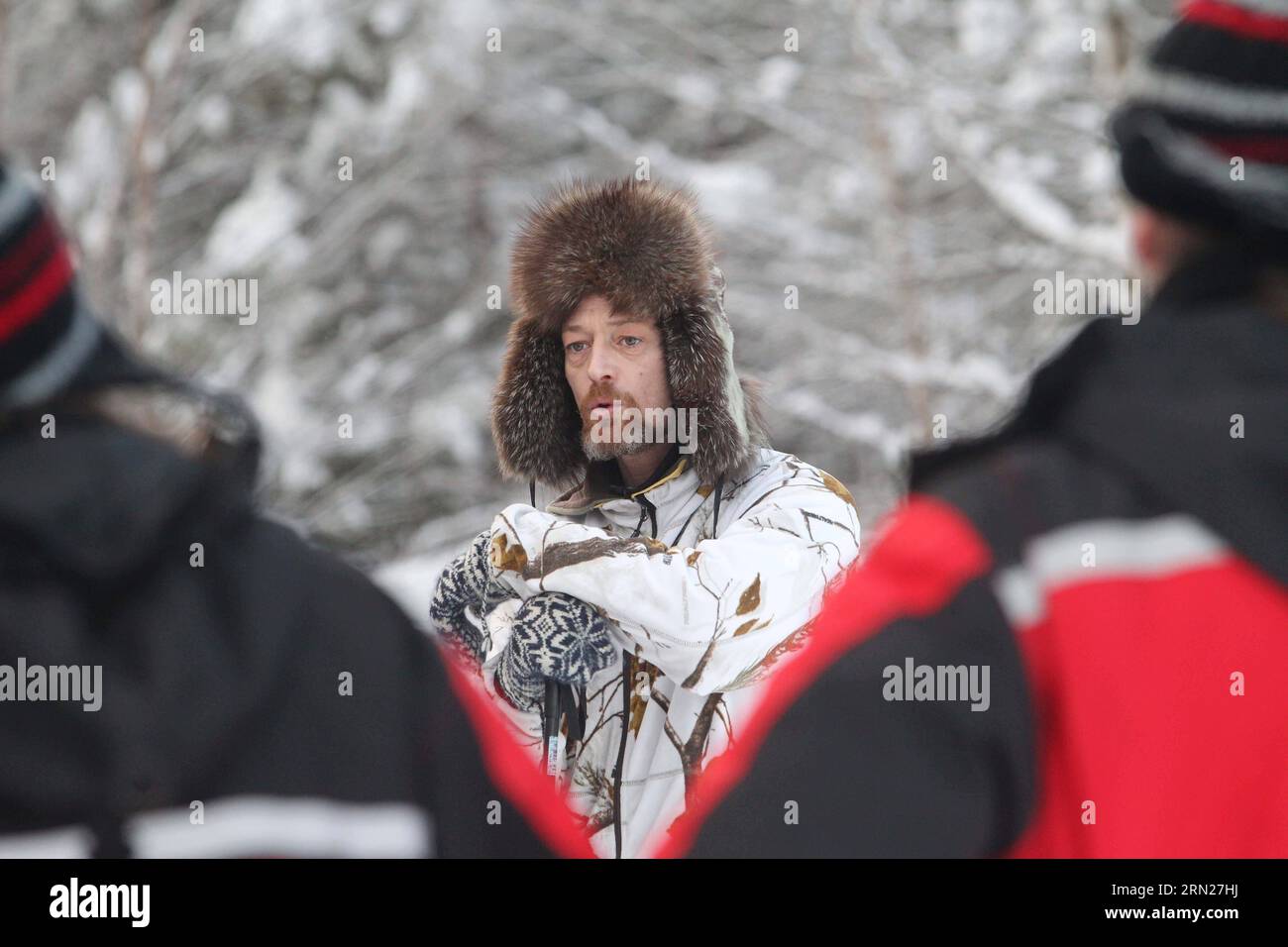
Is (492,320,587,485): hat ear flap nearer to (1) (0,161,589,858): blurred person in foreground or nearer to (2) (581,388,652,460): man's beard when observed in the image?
(2) (581,388,652,460): man's beard

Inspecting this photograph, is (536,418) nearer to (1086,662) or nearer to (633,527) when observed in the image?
(633,527)

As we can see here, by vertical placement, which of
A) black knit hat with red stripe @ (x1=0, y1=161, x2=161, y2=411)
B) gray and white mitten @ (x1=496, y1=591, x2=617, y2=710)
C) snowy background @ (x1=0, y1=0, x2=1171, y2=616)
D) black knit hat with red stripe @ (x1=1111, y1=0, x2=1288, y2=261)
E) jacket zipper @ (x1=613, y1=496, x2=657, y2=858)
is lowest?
jacket zipper @ (x1=613, y1=496, x2=657, y2=858)

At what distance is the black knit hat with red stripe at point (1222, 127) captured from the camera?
101 cm

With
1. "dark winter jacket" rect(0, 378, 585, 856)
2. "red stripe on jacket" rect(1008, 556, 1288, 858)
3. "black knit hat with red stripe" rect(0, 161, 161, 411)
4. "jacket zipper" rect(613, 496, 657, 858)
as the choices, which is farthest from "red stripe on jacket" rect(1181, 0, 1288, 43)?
"jacket zipper" rect(613, 496, 657, 858)

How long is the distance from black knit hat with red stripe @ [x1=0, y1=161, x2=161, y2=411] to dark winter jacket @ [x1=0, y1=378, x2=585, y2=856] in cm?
3

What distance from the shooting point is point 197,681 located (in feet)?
3.14

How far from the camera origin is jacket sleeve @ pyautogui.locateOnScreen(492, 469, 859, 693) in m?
Result: 2.18

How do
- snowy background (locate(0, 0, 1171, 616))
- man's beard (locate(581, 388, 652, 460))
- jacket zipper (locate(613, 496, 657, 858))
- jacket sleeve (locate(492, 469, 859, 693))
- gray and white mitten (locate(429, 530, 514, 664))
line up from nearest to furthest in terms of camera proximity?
jacket sleeve (locate(492, 469, 859, 693)), jacket zipper (locate(613, 496, 657, 858)), gray and white mitten (locate(429, 530, 514, 664)), man's beard (locate(581, 388, 652, 460)), snowy background (locate(0, 0, 1171, 616))

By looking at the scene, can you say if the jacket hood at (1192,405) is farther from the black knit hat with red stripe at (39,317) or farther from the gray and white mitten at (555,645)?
the gray and white mitten at (555,645)

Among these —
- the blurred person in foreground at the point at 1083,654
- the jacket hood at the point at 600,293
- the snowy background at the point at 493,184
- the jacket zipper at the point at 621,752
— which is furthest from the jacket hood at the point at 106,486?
the snowy background at the point at 493,184

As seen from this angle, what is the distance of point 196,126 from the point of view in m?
9.54

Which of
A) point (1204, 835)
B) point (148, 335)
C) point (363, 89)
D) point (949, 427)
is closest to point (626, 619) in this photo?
point (1204, 835)

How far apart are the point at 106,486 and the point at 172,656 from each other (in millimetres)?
141
